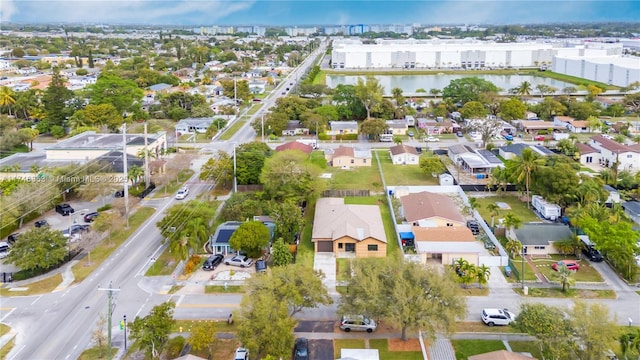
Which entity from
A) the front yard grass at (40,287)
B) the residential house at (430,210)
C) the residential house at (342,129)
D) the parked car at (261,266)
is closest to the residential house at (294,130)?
the residential house at (342,129)

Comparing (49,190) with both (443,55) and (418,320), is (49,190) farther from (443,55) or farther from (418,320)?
(443,55)

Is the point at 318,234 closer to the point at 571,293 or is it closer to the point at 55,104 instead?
the point at 571,293

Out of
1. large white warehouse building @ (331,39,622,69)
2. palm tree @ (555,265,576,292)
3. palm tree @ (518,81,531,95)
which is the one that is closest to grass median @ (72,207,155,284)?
palm tree @ (555,265,576,292)

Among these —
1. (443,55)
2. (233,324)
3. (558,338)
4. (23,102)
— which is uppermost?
(443,55)

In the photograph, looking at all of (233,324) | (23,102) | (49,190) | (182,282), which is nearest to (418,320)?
(233,324)

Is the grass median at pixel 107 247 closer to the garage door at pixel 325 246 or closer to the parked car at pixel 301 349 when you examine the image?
the garage door at pixel 325 246
